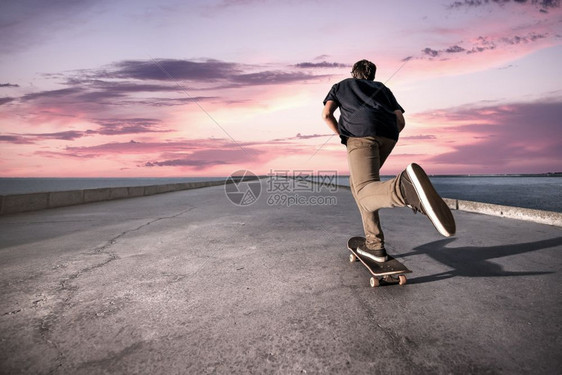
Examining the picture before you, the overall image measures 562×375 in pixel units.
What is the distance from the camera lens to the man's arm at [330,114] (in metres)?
2.70

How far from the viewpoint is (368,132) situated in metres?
2.45

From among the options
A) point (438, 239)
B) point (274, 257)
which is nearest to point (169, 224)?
point (274, 257)

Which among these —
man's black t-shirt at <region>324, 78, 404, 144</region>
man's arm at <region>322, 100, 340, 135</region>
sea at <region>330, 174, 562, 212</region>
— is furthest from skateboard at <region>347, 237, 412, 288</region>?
sea at <region>330, 174, 562, 212</region>

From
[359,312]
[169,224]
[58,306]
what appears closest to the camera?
[359,312]

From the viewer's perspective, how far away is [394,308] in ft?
6.19

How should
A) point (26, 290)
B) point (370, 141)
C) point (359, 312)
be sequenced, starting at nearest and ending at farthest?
point (359, 312) < point (26, 290) < point (370, 141)

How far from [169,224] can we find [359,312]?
463 centimetres

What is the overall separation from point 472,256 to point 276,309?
8.35 feet

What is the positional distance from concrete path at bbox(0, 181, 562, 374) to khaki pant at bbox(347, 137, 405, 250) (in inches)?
17.5

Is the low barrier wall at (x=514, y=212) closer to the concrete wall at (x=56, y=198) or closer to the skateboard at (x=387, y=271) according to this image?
the skateboard at (x=387, y=271)

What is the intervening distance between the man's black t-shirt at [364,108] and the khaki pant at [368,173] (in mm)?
85

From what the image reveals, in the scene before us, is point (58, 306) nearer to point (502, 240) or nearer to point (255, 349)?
point (255, 349)

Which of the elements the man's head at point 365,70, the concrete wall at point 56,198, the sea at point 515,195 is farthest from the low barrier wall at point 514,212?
the sea at point 515,195

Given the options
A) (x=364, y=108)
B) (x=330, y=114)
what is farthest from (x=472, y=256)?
(x=330, y=114)
